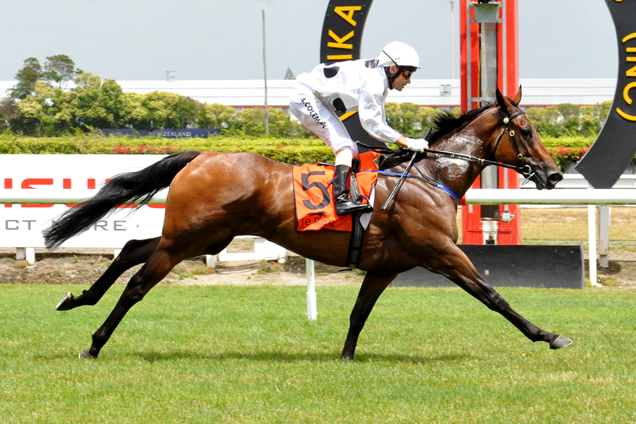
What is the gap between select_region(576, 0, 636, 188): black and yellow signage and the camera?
331 inches

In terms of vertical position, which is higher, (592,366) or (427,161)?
(427,161)

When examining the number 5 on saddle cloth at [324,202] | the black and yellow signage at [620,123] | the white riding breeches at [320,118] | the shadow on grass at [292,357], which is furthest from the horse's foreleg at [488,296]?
the black and yellow signage at [620,123]

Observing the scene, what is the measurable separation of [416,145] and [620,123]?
4.76 meters

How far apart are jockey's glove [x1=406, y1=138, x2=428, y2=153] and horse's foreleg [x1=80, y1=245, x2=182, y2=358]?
1679 millimetres

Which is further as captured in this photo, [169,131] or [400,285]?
[169,131]

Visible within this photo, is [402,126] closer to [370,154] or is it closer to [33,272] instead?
[33,272]

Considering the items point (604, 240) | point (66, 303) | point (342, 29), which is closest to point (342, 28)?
point (342, 29)

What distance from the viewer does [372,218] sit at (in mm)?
4812

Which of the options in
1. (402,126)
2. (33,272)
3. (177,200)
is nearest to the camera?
(177,200)

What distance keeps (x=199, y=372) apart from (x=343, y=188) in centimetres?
141

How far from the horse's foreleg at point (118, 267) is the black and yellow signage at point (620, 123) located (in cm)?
552

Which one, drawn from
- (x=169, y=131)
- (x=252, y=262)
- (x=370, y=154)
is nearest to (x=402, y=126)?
(x=169, y=131)

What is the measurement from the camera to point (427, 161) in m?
5.02

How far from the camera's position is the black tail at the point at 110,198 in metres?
5.19
